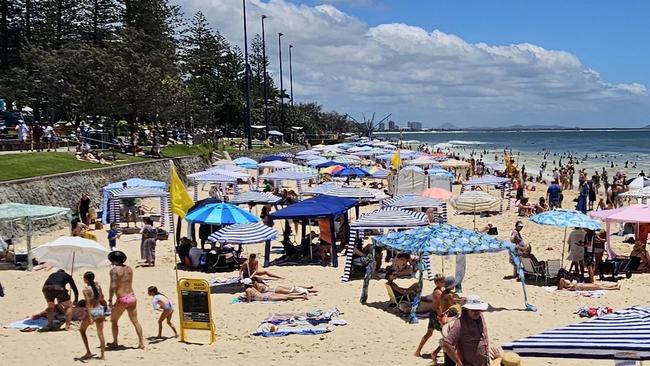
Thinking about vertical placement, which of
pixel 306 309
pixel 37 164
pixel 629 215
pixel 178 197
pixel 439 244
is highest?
pixel 37 164

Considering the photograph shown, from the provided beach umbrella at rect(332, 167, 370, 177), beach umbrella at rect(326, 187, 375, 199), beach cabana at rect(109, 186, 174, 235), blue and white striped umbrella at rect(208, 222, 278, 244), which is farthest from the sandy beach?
beach umbrella at rect(332, 167, 370, 177)

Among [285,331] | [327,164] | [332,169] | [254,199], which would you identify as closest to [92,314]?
[285,331]

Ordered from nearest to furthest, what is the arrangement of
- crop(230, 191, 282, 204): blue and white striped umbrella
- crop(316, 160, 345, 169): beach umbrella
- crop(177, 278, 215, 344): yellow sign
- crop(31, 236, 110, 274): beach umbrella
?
crop(177, 278, 215, 344): yellow sign → crop(31, 236, 110, 274): beach umbrella → crop(230, 191, 282, 204): blue and white striped umbrella → crop(316, 160, 345, 169): beach umbrella

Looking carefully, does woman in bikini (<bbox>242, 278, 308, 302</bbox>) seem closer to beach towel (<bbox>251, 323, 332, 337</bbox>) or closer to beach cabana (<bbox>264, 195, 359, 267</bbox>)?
beach towel (<bbox>251, 323, 332, 337</bbox>)

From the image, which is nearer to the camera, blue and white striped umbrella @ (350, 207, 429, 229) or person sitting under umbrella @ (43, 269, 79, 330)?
person sitting under umbrella @ (43, 269, 79, 330)

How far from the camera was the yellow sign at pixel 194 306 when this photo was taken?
30.1ft

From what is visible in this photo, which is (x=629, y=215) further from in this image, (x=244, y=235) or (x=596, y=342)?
(x=596, y=342)

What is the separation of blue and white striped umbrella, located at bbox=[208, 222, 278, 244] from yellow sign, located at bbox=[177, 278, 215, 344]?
3.34m

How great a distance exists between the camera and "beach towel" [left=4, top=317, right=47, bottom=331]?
32.8 feet

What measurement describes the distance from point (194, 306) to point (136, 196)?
10239mm

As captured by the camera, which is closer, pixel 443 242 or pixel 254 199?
pixel 443 242

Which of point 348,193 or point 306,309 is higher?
point 348,193

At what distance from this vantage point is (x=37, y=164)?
23078 mm

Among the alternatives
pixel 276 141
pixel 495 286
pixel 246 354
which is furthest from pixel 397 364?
pixel 276 141
